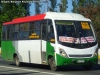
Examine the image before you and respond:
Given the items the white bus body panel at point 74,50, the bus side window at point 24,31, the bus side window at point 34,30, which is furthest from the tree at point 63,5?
the white bus body panel at point 74,50

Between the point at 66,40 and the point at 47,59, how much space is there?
1635 mm

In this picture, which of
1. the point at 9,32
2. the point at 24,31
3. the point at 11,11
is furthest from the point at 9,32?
the point at 11,11

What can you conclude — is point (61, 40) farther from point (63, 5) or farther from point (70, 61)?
point (63, 5)

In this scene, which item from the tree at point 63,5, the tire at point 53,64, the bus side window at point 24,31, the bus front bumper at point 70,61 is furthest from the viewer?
the tree at point 63,5

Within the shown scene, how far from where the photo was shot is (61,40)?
19938mm

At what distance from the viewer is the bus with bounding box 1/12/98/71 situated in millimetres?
19875

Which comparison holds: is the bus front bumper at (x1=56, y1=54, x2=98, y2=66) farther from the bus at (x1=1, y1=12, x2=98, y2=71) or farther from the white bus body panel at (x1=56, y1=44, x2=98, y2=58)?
the white bus body panel at (x1=56, y1=44, x2=98, y2=58)

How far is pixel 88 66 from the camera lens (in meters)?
21.5

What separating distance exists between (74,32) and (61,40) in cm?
83

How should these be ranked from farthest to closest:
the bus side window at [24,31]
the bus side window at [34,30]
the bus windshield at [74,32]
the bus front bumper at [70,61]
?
the bus side window at [24,31] → the bus side window at [34,30] → the bus windshield at [74,32] → the bus front bumper at [70,61]

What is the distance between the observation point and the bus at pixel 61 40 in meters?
19.9

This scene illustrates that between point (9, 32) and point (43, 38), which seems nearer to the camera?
point (43, 38)

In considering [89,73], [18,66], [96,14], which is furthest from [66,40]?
[96,14]

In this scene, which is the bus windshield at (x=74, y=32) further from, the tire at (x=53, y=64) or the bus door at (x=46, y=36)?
the tire at (x=53, y=64)
